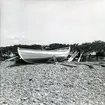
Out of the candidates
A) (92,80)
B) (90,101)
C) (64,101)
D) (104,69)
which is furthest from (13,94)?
(104,69)

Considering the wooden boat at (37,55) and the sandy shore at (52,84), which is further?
the wooden boat at (37,55)

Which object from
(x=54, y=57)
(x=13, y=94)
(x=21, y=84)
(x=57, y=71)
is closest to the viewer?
(x=13, y=94)

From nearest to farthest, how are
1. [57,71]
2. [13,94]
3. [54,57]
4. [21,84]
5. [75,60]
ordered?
[13,94] < [21,84] < [57,71] < [54,57] < [75,60]

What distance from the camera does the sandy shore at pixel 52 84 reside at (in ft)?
15.1

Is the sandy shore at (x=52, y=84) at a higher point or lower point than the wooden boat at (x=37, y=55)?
lower

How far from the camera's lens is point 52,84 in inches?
217

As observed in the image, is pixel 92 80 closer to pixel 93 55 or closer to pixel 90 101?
pixel 90 101

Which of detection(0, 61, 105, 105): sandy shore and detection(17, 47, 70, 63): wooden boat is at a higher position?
detection(17, 47, 70, 63): wooden boat

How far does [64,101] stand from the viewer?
14.9ft

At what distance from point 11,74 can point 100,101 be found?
270 centimetres

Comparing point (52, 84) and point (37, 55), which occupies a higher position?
point (37, 55)

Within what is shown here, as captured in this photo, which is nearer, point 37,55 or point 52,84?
point 52,84

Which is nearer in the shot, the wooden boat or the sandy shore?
the sandy shore

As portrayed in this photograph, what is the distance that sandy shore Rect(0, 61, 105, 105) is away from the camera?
4613 mm
